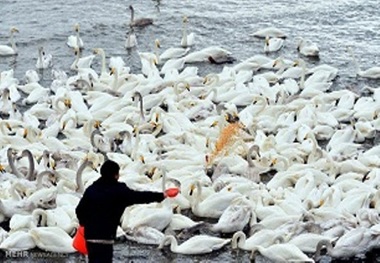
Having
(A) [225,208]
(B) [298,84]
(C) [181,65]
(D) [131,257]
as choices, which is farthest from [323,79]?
(D) [131,257]

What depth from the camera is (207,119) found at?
19859mm

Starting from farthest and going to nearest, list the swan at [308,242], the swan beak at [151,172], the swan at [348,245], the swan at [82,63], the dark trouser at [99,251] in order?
the swan at [82,63] → the swan beak at [151,172] → the swan at [308,242] → the swan at [348,245] → the dark trouser at [99,251]

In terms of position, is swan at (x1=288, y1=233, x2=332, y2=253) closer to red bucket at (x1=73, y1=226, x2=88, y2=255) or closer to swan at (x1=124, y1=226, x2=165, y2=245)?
swan at (x1=124, y1=226, x2=165, y2=245)

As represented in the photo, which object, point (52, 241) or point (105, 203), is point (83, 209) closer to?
point (105, 203)

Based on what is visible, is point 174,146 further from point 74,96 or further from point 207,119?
point 74,96

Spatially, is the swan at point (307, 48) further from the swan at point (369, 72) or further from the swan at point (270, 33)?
the swan at point (369, 72)

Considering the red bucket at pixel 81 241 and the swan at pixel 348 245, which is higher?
the red bucket at pixel 81 241

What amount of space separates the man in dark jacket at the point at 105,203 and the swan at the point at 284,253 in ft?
11.4

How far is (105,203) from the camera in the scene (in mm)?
11836

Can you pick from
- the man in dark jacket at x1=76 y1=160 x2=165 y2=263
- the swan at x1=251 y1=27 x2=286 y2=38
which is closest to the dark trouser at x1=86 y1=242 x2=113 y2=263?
the man in dark jacket at x1=76 y1=160 x2=165 y2=263

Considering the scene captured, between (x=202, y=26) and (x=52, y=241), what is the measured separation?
13.2 m

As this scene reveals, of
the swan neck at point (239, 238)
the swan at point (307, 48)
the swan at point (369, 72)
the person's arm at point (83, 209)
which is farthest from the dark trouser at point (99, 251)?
the swan at point (307, 48)

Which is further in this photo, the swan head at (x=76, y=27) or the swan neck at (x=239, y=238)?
the swan head at (x=76, y=27)

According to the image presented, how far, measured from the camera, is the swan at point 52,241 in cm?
1523
